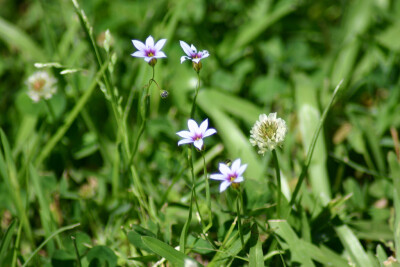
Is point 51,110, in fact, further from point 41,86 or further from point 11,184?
point 11,184

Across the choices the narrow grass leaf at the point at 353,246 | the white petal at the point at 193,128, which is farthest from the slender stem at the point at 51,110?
the narrow grass leaf at the point at 353,246

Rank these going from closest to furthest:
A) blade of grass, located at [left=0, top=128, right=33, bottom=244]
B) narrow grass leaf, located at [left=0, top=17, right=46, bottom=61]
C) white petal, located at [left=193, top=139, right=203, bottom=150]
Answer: white petal, located at [left=193, top=139, right=203, bottom=150]
blade of grass, located at [left=0, top=128, right=33, bottom=244]
narrow grass leaf, located at [left=0, top=17, right=46, bottom=61]

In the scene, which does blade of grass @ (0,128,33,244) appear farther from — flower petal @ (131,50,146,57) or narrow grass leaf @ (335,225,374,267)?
narrow grass leaf @ (335,225,374,267)

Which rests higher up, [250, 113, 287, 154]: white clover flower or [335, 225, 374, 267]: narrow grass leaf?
[250, 113, 287, 154]: white clover flower

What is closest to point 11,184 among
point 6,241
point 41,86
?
point 6,241

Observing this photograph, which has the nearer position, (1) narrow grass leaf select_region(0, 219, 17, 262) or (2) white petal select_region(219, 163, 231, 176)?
(2) white petal select_region(219, 163, 231, 176)

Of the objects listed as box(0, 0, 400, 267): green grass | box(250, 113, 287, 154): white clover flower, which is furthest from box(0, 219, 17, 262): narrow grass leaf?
box(250, 113, 287, 154): white clover flower

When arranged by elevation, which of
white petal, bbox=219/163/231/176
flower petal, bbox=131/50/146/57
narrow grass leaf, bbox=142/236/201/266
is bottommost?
narrow grass leaf, bbox=142/236/201/266
